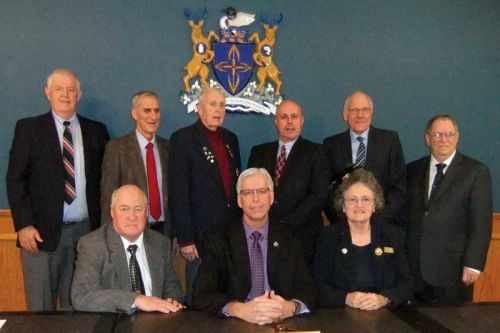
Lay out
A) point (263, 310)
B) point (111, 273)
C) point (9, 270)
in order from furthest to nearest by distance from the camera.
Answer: point (9, 270) < point (111, 273) < point (263, 310)

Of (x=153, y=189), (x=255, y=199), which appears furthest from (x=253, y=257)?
(x=153, y=189)

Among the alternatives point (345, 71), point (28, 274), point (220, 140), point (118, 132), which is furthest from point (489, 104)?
point (28, 274)

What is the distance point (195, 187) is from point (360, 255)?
3.85ft

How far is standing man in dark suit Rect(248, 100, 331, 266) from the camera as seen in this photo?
3129mm

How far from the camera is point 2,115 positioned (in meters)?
3.98

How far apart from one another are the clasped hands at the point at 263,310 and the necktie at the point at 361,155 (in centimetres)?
159

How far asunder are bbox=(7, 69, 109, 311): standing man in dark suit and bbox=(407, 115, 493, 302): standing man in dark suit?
6.87 ft

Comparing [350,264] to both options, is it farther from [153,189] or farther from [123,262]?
[153,189]

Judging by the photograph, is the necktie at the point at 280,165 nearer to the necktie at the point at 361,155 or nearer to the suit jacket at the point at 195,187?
the suit jacket at the point at 195,187

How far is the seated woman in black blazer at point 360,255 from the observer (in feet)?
7.73

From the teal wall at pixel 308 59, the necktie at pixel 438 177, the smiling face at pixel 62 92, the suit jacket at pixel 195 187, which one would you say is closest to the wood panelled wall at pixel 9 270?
the teal wall at pixel 308 59

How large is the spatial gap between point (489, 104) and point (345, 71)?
1324 mm

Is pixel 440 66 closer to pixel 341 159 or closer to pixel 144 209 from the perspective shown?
pixel 341 159

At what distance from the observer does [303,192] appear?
3174mm
